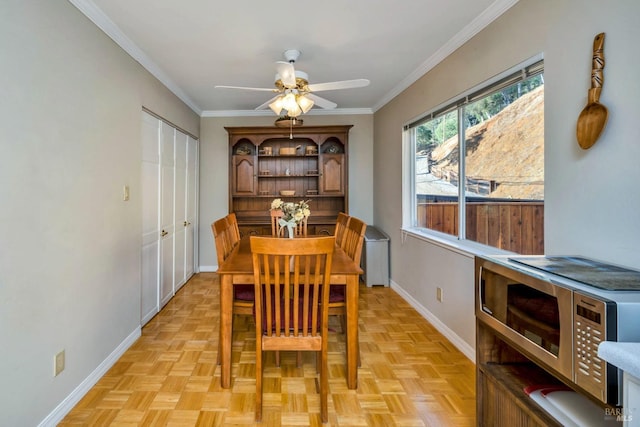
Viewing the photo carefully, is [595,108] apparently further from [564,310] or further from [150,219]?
[150,219]

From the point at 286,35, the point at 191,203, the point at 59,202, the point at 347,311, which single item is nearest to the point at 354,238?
the point at 347,311

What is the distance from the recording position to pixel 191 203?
173 inches

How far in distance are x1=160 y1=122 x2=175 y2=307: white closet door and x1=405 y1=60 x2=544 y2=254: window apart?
275 cm

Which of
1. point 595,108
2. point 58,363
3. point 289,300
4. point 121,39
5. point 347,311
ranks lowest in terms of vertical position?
point 58,363

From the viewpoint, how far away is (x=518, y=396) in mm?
1228

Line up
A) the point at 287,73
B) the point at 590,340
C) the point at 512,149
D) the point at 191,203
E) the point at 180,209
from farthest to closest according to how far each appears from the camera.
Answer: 1. the point at 191,203
2. the point at 180,209
3. the point at 287,73
4. the point at 512,149
5. the point at 590,340

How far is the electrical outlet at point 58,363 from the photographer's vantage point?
A: 5.64 ft

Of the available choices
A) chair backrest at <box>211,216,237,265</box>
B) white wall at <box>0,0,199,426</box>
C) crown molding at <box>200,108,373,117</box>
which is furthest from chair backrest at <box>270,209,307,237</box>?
crown molding at <box>200,108,373,117</box>

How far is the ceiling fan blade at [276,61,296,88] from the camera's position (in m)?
2.20

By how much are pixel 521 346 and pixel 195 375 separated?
1957 mm

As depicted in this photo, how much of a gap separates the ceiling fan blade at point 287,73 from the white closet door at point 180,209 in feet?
6.69

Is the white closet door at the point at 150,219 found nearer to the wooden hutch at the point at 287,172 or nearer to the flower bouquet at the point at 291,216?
the flower bouquet at the point at 291,216

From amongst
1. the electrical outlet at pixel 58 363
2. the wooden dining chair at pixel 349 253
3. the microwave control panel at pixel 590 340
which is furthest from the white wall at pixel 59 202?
the microwave control panel at pixel 590 340

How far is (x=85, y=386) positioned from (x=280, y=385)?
3.94ft
